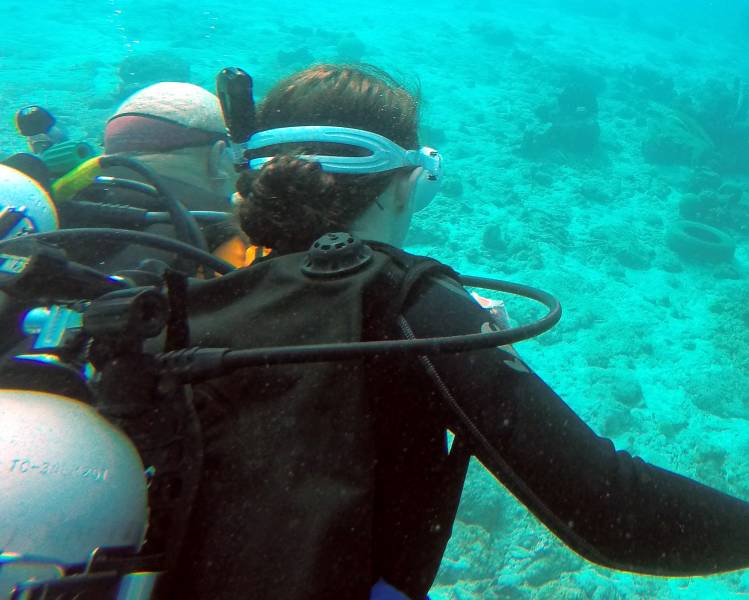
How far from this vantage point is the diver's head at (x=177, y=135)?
323 cm

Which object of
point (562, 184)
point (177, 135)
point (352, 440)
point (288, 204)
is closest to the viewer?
point (352, 440)

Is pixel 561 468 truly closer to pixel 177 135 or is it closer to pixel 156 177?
pixel 156 177

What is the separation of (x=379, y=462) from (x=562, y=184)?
15089 millimetres

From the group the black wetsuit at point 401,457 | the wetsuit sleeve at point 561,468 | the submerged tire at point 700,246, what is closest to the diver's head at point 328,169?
the black wetsuit at point 401,457

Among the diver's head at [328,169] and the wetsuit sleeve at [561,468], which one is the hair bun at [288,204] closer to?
the diver's head at [328,169]

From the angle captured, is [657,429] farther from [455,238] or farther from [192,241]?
[192,241]

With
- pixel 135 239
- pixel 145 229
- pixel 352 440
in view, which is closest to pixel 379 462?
pixel 352 440

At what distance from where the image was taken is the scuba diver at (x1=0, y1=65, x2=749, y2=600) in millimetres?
1044

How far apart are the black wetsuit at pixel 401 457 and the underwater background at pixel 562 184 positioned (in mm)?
1921

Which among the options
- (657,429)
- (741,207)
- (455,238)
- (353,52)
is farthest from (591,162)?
(353,52)

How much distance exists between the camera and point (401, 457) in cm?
131

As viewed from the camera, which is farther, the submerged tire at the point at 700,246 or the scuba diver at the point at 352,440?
the submerged tire at the point at 700,246

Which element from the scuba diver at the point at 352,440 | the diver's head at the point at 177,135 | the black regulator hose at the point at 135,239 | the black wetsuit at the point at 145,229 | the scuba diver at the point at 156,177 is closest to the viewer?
the scuba diver at the point at 352,440

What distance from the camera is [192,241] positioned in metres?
2.20
